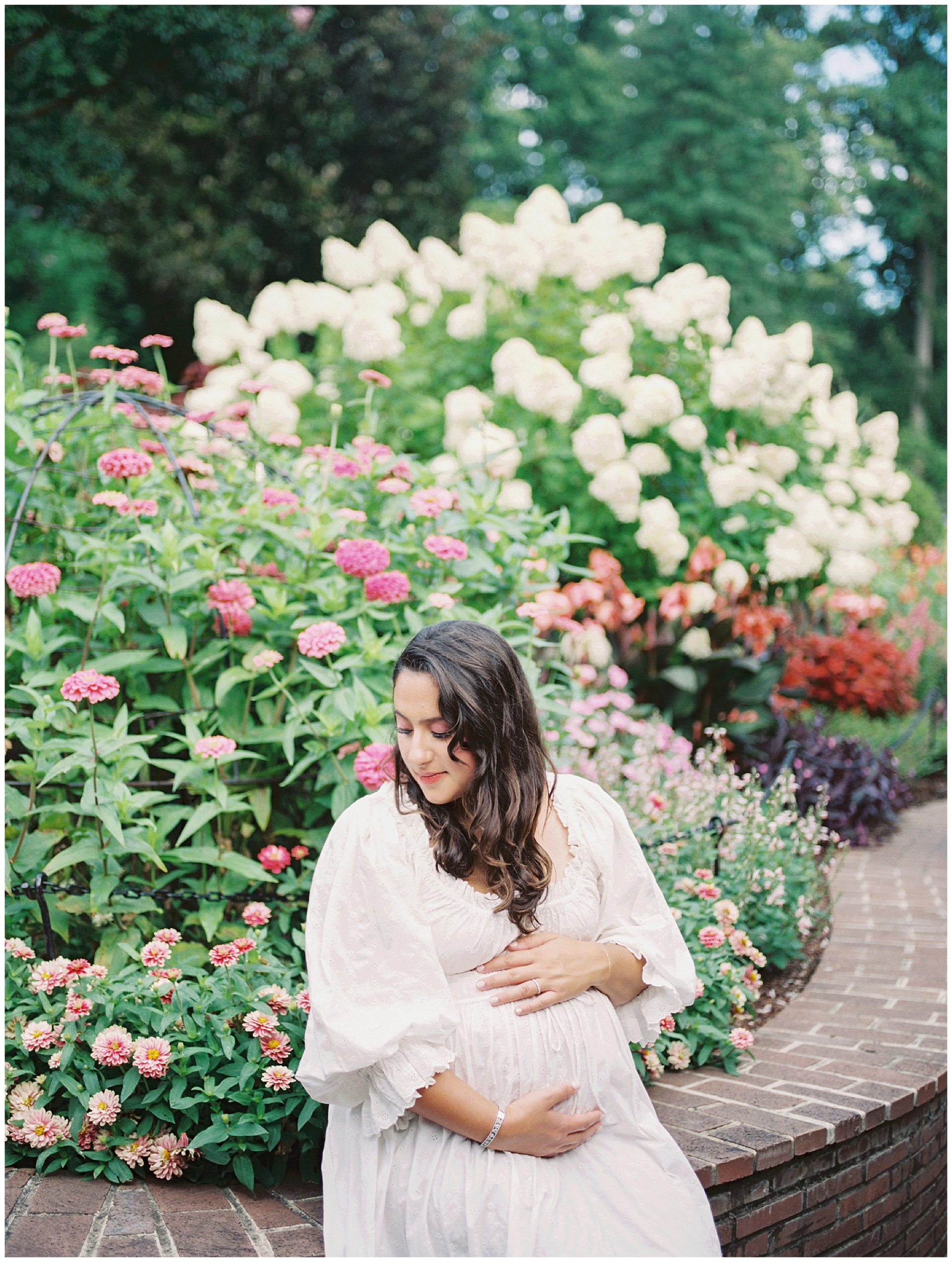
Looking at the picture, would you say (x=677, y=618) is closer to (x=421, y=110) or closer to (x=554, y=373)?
(x=554, y=373)

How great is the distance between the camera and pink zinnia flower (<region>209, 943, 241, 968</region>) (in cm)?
227

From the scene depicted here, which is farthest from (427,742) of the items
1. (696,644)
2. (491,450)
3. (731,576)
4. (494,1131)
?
(731,576)

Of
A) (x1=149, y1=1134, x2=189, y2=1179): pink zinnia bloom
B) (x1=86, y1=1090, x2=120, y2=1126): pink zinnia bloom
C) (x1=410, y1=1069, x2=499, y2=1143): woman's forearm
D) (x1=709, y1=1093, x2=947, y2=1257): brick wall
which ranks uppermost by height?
(x1=410, y1=1069, x2=499, y2=1143): woman's forearm

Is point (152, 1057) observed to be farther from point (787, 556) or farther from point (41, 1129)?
point (787, 556)

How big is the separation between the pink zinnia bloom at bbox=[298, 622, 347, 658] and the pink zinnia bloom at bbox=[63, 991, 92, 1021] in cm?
95

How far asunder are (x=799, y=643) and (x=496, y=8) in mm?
15738

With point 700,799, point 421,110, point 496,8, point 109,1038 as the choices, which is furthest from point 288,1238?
point 496,8

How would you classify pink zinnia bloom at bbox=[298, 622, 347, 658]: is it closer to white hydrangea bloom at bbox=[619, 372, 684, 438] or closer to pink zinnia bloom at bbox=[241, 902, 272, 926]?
pink zinnia bloom at bbox=[241, 902, 272, 926]

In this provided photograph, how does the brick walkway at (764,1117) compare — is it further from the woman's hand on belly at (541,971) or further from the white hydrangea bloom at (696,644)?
the white hydrangea bloom at (696,644)

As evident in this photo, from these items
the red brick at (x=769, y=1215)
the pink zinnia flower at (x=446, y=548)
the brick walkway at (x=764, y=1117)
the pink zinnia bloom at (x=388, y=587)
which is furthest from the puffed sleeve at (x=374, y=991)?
the pink zinnia flower at (x=446, y=548)

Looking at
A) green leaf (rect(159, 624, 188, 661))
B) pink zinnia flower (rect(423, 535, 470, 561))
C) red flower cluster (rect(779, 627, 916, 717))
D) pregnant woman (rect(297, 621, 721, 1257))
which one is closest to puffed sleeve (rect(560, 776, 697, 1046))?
pregnant woman (rect(297, 621, 721, 1257))

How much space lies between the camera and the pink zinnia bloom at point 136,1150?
6.99ft

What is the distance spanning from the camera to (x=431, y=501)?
3.26m

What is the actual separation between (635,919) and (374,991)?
0.56m
